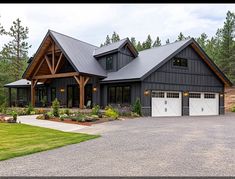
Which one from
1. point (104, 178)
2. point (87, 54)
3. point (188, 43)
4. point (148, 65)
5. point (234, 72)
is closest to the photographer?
point (104, 178)

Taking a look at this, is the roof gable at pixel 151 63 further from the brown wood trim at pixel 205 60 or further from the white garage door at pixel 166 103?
the white garage door at pixel 166 103

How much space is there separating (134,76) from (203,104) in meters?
A: 8.40

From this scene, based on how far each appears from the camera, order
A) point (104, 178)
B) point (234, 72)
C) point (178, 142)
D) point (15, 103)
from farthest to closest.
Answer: point (234, 72) → point (15, 103) → point (178, 142) → point (104, 178)

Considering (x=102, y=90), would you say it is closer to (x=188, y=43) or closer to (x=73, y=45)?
(x=73, y=45)

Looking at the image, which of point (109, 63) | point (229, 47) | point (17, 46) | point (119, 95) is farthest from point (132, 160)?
point (17, 46)

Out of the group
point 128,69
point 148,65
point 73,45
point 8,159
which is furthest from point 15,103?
point 8,159

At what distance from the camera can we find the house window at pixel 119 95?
2077cm

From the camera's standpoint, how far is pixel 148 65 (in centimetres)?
2080

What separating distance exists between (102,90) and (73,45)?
16.8 ft

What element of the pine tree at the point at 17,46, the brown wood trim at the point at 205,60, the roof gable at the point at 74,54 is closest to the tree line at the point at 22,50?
the pine tree at the point at 17,46

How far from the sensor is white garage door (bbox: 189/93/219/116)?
23.1 m

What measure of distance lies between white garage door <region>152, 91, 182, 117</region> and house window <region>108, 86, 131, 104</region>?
210 cm

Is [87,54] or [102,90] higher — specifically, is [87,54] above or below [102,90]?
above

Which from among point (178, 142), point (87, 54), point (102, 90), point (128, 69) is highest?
point (87, 54)
